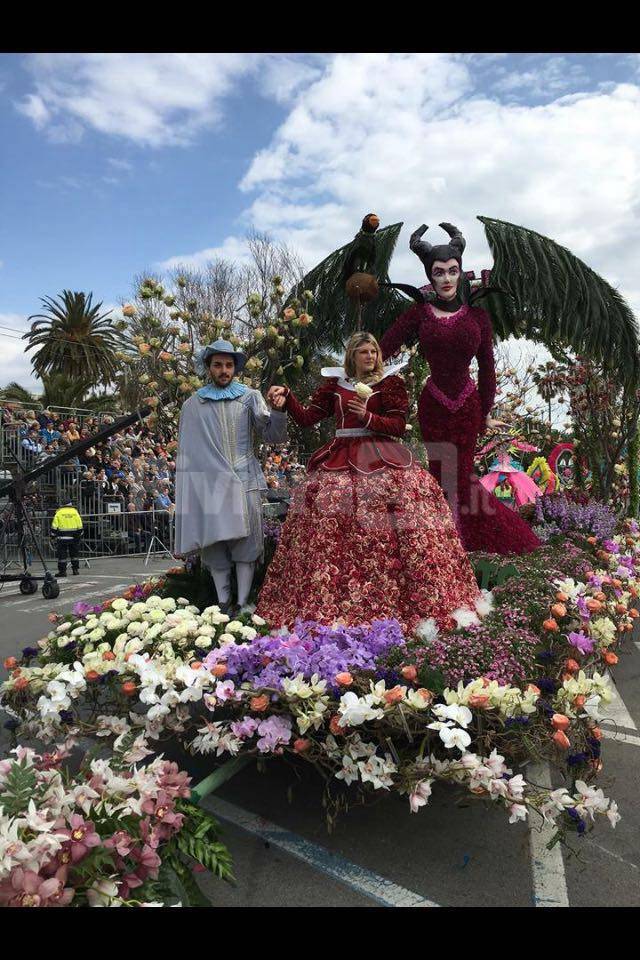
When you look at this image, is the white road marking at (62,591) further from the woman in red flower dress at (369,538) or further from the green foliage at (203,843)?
the green foliage at (203,843)

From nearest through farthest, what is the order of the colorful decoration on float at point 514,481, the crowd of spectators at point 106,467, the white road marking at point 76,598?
the colorful decoration on float at point 514,481, the white road marking at point 76,598, the crowd of spectators at point 106,467

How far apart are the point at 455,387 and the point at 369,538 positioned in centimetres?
180

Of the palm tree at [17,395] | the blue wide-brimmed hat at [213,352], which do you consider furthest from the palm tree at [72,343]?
the blue wide-brimmed hat at [213,352]

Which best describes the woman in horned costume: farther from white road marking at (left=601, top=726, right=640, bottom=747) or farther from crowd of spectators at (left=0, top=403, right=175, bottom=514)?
crowd of spectators at (left=0, top=403, right=175, bottom=514)

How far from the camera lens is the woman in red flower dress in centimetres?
351

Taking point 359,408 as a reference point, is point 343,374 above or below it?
above

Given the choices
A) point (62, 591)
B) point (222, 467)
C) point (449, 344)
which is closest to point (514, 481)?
point (449, 344)

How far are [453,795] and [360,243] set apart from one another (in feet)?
11.9

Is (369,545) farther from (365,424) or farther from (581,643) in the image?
(581,643)

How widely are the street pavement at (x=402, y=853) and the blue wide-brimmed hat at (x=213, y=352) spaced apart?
2.40m

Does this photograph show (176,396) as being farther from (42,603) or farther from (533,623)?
(42,603)

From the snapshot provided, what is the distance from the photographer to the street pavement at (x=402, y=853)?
7.50 feet

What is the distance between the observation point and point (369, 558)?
3586 mm
